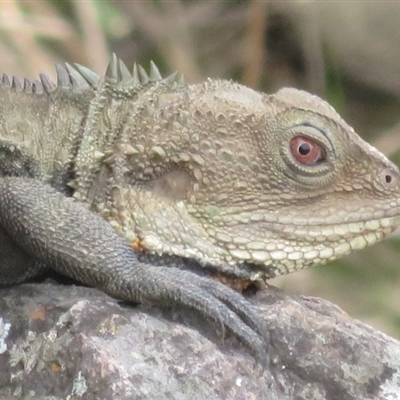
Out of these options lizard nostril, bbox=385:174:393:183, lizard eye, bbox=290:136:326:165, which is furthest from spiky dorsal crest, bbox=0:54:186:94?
lizard nostril, bbox=385:174:393:183

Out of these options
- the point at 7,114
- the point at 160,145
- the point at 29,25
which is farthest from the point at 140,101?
the point at 29,25

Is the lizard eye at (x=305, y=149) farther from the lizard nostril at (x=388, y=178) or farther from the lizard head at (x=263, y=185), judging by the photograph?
the lizard nostril at (x=388, y=178)

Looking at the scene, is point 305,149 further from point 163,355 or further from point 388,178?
point 163,355

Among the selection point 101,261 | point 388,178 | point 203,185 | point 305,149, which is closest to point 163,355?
point 101,261

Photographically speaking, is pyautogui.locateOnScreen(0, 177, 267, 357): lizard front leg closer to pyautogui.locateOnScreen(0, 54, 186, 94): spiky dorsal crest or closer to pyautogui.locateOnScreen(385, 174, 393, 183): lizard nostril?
pyautogui.locateOnScreen(0, 54, 186, 94): spiky dorsal crest

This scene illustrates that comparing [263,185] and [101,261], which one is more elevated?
[263,185]

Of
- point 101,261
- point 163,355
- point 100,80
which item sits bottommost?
point 163,355

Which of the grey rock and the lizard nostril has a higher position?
the lizard nostril

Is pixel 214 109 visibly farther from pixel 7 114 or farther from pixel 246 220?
pixel 7 114
